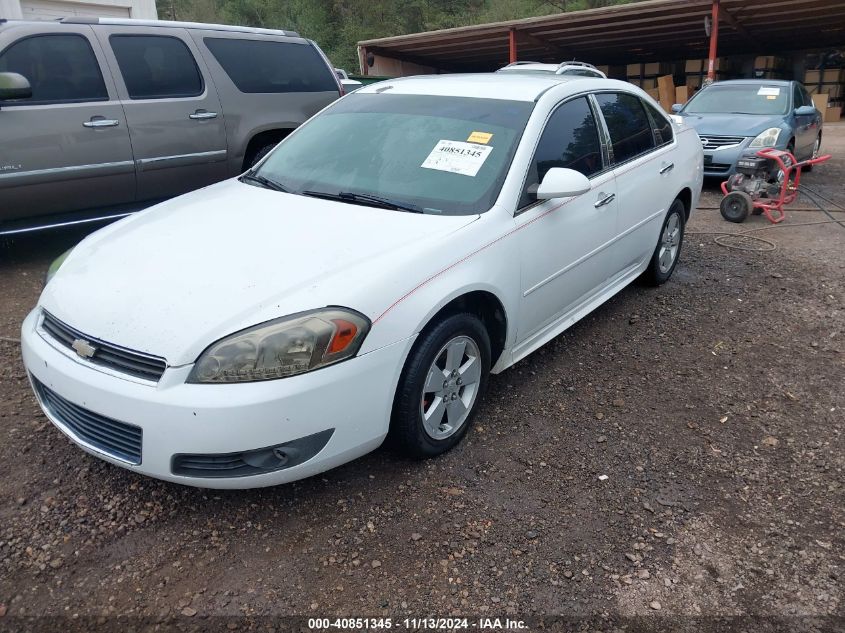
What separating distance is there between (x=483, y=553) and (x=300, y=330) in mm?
1064

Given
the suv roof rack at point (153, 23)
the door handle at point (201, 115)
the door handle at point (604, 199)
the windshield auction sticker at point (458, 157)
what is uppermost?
the suv roof rack at point (153, 23)

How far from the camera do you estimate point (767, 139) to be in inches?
350

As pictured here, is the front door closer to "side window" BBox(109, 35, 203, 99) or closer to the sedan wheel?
the sedan wheel

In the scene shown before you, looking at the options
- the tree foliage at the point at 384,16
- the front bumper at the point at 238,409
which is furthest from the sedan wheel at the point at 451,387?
the tree foliage at the point at 384,16

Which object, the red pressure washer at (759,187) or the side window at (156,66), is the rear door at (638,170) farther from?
the side window at (156,66)

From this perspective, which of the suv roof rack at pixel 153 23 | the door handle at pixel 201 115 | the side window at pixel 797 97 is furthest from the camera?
the side window at pixel 797 97

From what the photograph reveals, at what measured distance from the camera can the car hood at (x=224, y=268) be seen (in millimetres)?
2387

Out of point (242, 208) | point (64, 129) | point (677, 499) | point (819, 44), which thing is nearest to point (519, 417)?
point (677, 499)

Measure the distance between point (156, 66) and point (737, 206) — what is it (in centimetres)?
603

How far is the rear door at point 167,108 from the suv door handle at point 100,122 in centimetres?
13

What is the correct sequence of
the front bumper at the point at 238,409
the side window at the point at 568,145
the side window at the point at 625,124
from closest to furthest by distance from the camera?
the front bumper at the point at 238,409, the side window at the point at 568,145, the side window at the point at 625,124

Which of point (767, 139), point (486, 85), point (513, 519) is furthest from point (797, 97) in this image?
point (513, 519)

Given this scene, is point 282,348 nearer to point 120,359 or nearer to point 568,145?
point 120,359

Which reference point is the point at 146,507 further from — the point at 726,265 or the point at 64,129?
the point at 726,265
